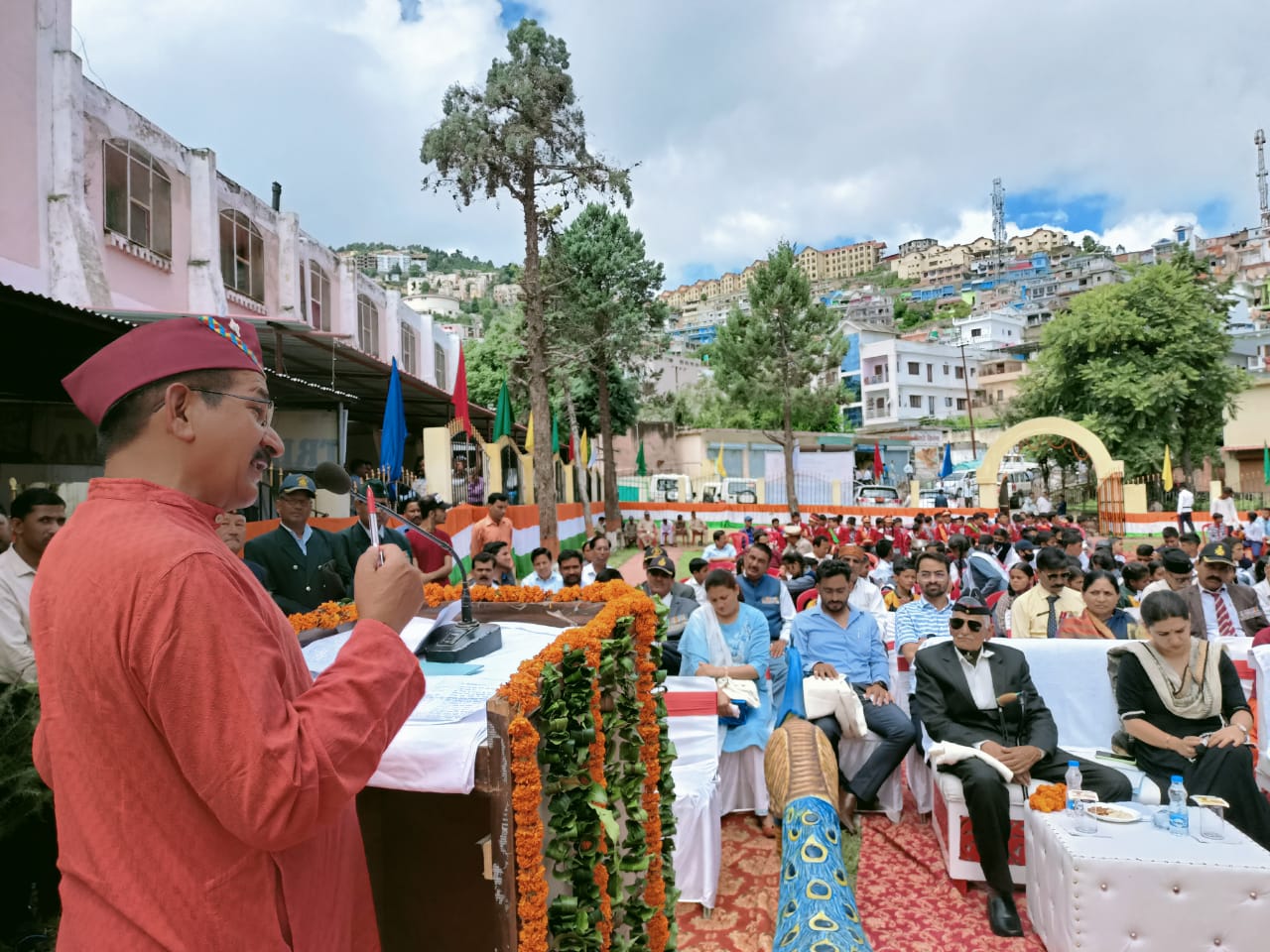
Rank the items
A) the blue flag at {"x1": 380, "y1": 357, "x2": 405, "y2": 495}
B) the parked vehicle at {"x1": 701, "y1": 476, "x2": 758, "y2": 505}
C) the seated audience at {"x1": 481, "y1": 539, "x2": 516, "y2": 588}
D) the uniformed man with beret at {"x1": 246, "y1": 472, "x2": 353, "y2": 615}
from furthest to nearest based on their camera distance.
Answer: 1. the parked vehicle at {"x1": 701, "y1": 476, "x2": 758, "y2": 505}
2. the blue flag at {"x1": 380, "y1": 357, "x2": 405, "y2": 495}
3. the seated audience at {"x1": 481, "y1": 539, "x2": 516, "y2": 588}
4. the uniformed man with beret at {"x1": 246, "y1": 472, "x2": 353, "y2": 615}

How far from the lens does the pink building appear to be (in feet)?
32.2

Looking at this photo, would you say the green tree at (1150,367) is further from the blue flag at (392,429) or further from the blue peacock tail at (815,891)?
the blue peacock tail at (815,891)

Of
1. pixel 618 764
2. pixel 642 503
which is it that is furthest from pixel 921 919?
pixel 642 503

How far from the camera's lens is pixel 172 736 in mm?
1089

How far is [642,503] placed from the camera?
27.8 meters

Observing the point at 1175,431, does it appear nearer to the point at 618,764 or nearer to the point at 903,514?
the point at 903,514

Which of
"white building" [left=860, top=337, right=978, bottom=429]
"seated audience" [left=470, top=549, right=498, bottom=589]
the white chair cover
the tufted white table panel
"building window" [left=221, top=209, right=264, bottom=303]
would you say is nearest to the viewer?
the tufted white table panel

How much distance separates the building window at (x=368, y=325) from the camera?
20.4m

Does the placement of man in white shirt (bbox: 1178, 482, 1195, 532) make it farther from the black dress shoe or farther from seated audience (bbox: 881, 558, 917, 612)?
the black dress shoe

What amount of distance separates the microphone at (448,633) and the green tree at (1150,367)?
105 feet

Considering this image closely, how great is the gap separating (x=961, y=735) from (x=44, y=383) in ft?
23.9

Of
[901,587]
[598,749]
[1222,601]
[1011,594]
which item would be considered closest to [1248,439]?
[901,587]

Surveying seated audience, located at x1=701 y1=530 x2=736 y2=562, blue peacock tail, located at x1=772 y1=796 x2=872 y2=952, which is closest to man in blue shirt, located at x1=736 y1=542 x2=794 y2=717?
blue peacock tail, located at x1=772 y1=796 x2=872 y2=952

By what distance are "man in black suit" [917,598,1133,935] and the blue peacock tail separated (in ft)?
5.49
